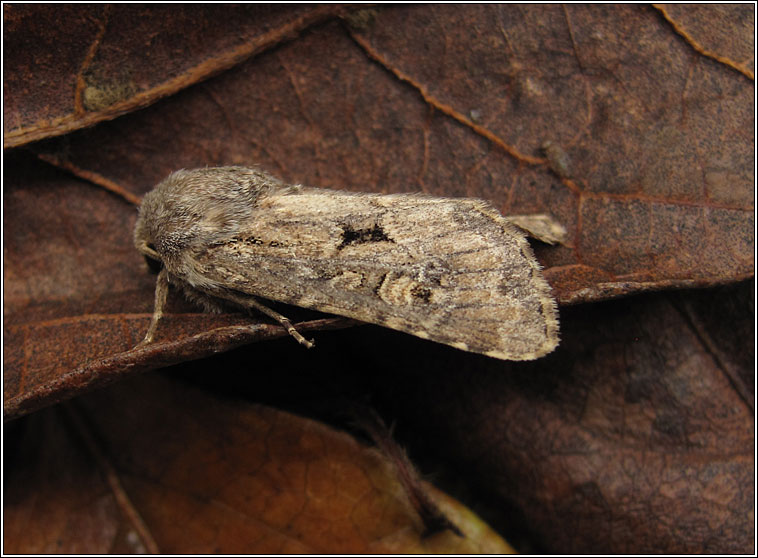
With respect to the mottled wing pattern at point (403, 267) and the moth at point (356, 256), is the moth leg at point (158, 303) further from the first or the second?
the mottled wing pattern at point (403, 267)

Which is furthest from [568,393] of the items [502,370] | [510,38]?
[510,38]

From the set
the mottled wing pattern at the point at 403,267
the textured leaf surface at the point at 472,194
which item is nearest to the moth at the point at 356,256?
the mottled wing pattern at the point at 403,267

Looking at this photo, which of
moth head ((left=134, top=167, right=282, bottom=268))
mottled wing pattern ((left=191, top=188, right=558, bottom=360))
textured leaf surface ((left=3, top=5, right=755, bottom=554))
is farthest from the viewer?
moth head ((left=134, top=167, right=282, bottom=268))

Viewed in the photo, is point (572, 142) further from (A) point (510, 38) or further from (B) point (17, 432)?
(B) point (17, 432)

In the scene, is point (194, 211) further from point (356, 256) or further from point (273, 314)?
point (356, 256)

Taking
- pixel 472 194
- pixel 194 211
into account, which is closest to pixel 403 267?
pixel 472 194

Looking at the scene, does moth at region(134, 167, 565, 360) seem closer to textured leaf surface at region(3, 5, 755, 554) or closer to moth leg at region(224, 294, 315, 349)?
moth leg at region(224, 294, 315, 349)

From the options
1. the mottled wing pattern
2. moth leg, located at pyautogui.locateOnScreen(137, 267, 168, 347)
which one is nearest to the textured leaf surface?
moth leg, located at pyautogui.locateOnScreen(137, 267, 168, 347)
